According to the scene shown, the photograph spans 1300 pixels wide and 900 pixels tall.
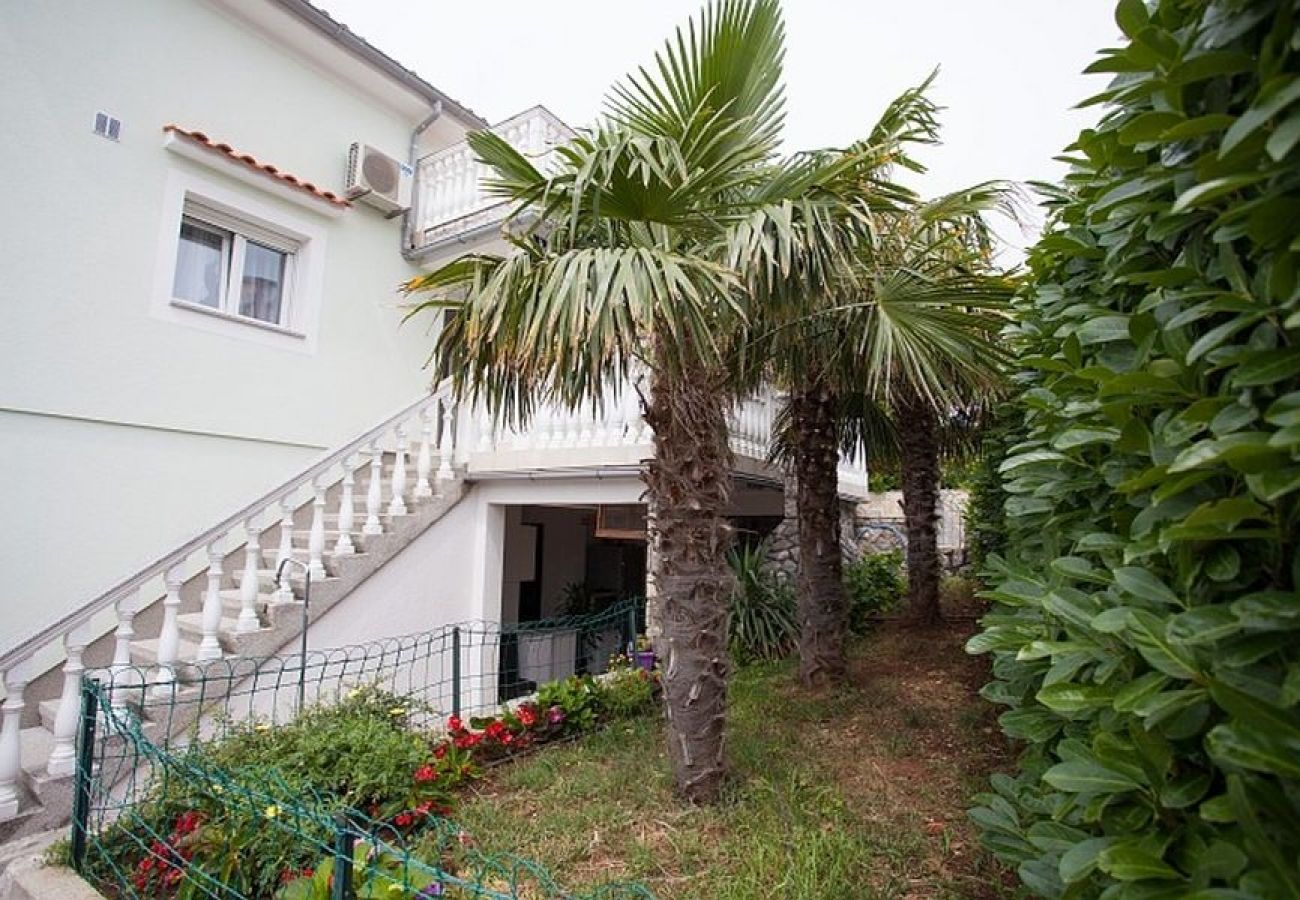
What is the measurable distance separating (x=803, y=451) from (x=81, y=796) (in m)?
5.04

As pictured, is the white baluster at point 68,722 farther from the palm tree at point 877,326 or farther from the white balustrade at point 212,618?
the palm tree at point 877,326

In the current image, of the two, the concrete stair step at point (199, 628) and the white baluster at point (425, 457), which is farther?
the white baluster at point (425, 457)

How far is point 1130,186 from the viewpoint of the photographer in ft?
4.23

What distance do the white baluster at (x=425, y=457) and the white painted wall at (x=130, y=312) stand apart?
1.47 meters

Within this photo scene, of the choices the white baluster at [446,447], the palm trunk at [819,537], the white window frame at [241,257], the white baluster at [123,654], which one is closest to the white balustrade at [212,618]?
the white baluster at [123,654]

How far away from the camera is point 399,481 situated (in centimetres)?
630

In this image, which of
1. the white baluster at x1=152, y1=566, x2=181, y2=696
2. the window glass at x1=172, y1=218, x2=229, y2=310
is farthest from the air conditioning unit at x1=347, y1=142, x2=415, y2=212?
the white baluster at x1=152, y1=566, x2=181, y2=696

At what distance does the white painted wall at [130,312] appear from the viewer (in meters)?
5.31

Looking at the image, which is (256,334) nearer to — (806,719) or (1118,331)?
(806,719)

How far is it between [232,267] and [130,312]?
123cm

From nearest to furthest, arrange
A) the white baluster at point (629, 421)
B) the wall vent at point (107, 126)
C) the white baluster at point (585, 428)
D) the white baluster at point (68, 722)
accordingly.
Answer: the white baluster at point (68, 722) < the wall vent at point (107, 126) < the white baluster at point (629, 421) < the white baluster at point (585, 428)

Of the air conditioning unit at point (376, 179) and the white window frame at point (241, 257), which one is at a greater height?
the air conditioning unit at point (376, 179)

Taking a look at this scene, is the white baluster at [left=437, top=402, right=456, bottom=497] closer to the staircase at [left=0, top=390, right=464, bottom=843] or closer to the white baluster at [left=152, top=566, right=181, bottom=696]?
the staircase at [left=0, top=390, right=464, bottom=843]

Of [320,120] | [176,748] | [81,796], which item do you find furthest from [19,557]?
[320,120]
